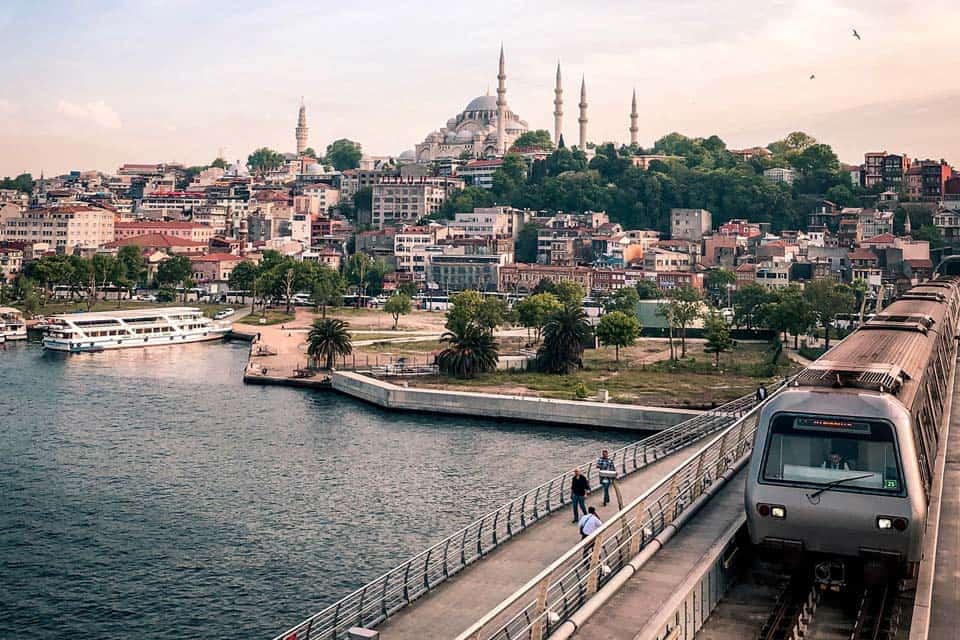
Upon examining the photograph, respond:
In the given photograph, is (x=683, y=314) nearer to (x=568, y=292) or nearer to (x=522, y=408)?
(x=568, y=292)

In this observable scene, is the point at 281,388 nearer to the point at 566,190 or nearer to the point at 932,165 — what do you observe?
the point at 566,190

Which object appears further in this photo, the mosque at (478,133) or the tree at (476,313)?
the mosque at (478,133)

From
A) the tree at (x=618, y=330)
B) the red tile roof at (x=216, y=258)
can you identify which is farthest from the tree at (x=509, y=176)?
the tree at (x=618, y=330)

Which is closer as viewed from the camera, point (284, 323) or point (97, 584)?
point (97, 584)

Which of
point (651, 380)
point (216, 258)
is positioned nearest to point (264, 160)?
point (216, 258)

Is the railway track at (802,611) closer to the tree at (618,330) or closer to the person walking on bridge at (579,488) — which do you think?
the person walking on bridge at (579,488)

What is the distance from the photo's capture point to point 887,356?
12523 mm

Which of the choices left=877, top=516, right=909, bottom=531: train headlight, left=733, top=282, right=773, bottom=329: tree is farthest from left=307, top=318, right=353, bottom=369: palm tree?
left=877, top=516, right=909, bottom=531: train headlight

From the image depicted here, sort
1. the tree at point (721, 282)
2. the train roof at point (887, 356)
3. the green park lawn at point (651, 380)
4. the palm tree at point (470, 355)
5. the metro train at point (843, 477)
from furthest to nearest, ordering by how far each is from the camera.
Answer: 1. the tree at point (721, 282)
2. the palm tree at point (470, 355)
3. the green park lawn at point (651, 380)
4. the train roof at point (887, 356)
5. the metro train at point (843, 477)

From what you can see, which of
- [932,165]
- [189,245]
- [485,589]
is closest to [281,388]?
[485,589]

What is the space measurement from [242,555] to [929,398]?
1293 centimetres

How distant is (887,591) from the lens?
1084 cm

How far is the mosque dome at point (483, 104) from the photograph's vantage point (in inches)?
6348

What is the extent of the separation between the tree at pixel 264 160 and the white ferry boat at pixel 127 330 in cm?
10463
